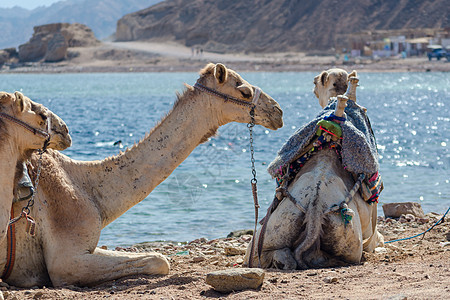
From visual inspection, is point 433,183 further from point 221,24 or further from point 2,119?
A: point 221,24

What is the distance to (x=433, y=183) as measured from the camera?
15.3 metres

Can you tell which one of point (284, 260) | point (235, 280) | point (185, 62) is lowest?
point (185, 62)

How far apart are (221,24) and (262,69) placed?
46.7 meters

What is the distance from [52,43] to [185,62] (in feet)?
81.0

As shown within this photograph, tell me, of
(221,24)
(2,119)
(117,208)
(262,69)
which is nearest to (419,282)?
(117,208)

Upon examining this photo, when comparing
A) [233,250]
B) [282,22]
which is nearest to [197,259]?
[233,250]

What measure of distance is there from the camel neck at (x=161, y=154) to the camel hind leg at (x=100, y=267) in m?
0.43

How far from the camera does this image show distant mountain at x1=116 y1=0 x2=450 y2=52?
113 metres

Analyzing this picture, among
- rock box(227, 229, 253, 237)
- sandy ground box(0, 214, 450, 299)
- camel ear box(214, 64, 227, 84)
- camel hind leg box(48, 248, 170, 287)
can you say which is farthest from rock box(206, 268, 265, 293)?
rock box(227, 229, 253, 237)

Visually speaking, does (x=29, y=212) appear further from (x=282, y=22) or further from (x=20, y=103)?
(x=282, y=22)

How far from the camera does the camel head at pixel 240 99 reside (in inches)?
256

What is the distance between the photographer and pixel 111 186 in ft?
21.3

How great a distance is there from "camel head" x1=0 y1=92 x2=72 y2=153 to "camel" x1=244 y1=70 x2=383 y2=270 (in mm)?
2198

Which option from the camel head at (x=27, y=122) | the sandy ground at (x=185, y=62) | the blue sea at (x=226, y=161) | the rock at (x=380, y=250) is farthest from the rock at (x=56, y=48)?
the camel head at (x=27, y=122)
